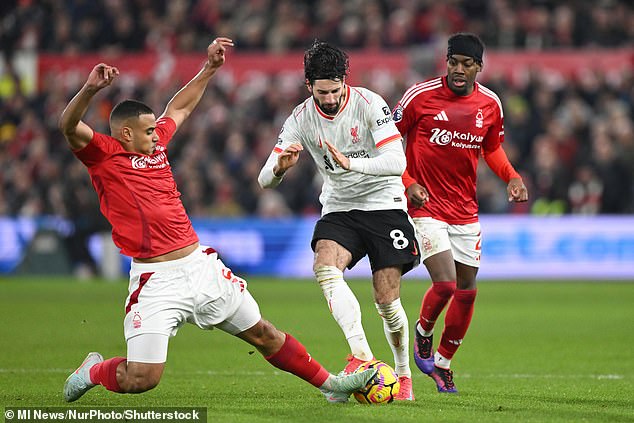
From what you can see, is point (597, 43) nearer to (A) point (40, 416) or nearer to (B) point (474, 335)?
(B) point (474, 335)

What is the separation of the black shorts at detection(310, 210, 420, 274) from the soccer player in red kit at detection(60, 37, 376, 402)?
893mm

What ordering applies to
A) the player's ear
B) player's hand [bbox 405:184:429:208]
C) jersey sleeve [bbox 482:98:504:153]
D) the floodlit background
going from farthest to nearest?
the floodlit background → jersey sleeve [bbox 482:98:504:153] → player's hand [bbox 405:184:429:208] → the player's ear

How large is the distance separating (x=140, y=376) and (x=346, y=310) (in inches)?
57.7

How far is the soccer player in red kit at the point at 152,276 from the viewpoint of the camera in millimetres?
7305

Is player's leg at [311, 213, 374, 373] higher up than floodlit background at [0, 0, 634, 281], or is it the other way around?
player's leg at [311, 213, 374, 373]

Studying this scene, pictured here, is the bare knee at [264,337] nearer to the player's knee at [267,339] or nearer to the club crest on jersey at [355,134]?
the player's knee at [267,339]

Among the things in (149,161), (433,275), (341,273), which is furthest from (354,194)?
(149,161)

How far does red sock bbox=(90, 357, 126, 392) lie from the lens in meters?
7.38

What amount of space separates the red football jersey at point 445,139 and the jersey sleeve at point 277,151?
1111mm

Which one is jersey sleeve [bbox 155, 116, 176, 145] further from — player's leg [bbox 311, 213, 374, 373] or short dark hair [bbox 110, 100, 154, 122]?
player's leg [bbox 311, 213, 374, 373]

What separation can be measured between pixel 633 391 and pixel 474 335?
4.80 meters

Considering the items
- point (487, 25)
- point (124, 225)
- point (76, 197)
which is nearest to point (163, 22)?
point (76, 197)

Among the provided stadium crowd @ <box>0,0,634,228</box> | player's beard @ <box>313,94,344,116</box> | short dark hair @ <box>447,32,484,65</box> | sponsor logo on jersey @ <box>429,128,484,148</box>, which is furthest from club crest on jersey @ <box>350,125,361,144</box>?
stadium crowd @ <box>0,0,634,228</box>

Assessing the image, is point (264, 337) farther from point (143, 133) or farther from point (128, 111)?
Answer: point (128, 111)
